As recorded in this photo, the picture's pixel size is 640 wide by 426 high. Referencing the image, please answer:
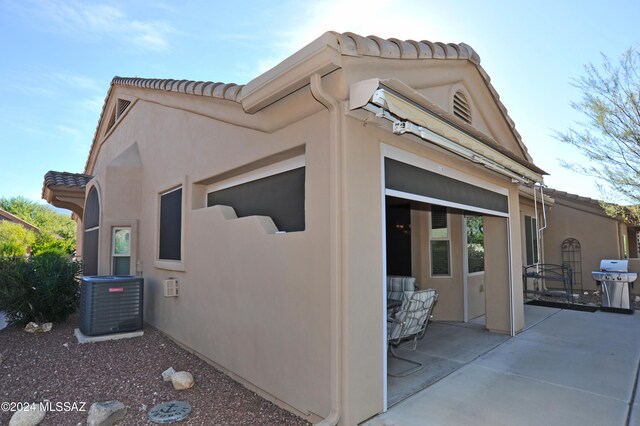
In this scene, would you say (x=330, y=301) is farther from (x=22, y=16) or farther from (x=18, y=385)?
(x=22, y=16)

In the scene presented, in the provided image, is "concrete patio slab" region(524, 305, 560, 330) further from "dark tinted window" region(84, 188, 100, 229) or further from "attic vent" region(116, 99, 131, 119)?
"attic vent" region(116, 99, 131, 119)

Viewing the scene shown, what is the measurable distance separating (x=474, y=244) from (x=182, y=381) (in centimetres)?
640

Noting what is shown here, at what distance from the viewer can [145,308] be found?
7.70m

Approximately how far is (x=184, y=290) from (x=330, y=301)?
364cm

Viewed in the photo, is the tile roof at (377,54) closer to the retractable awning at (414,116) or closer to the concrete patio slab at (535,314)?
the retractable awning at (414,116)

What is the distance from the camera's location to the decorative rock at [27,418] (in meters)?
3.50

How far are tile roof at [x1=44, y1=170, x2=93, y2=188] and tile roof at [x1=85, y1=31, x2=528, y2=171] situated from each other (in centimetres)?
507

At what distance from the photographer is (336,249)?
3.34m

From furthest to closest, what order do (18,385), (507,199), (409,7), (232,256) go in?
(507,199) < (409,7) < (232,256) < (18,385)

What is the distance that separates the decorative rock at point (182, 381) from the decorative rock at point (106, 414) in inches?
28.0

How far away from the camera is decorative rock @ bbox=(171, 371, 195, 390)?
4410 mm

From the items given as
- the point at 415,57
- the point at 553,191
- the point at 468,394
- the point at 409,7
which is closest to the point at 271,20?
the point at 409,7

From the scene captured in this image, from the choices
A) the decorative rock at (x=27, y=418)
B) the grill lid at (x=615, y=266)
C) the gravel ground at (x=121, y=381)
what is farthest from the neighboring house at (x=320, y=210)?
the grill lid at (x=615, y=266)

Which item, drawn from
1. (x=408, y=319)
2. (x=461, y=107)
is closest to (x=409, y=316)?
(x=408, y=319)
